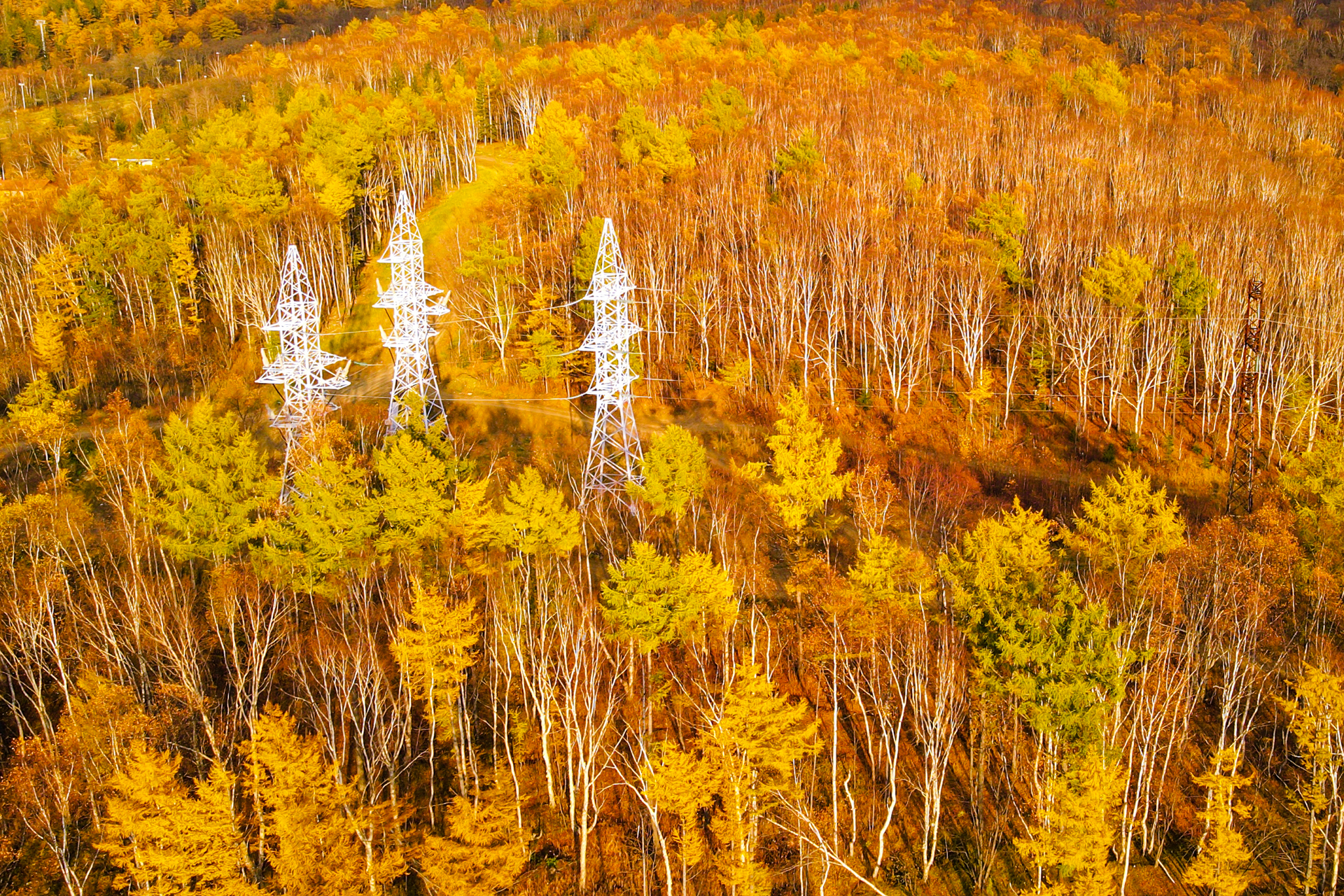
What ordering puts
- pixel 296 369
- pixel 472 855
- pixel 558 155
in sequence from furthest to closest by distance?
pixel 558 155 < pixel 296 369 < pixel 472 855

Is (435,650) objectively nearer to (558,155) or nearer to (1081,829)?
(1081,829)

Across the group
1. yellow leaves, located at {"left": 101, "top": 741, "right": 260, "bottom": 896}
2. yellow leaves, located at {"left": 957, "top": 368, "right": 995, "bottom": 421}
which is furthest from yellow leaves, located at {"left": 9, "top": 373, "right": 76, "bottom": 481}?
yellow leaves, located at {"left": 957, "top": 368, "right": 995, "bottom": 421}

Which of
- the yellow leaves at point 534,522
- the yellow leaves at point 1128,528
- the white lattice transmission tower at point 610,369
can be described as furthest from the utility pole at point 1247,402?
the yellow leaves at point 534,522

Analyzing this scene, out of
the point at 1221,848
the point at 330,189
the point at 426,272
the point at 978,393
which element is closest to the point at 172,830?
the point at 1221,848

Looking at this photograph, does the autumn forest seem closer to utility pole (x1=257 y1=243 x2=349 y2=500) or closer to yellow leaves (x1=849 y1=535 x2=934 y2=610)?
yellow leaves (x1=849 y1=535 x2=934 y2=610)

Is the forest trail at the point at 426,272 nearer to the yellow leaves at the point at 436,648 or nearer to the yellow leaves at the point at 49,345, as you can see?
the yellow leaves at the point at 49,345

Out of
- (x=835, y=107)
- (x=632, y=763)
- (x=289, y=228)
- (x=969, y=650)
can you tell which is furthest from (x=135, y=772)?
(x=835, y=107)
